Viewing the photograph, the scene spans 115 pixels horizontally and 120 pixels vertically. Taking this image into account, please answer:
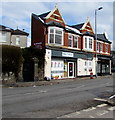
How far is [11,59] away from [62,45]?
8.08 metres

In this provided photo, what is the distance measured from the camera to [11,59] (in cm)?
1961

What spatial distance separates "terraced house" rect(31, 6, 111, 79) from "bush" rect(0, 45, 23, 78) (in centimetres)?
382

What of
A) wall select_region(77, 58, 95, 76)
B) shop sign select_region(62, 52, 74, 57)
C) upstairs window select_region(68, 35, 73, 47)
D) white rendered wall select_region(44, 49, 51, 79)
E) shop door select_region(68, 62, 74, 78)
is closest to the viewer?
white rendered wall select_region(44, 49, 51, 79)

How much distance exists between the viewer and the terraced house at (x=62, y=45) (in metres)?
23.5

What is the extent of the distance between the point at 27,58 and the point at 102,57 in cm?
1677

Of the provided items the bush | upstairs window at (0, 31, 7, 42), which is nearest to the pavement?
the bush

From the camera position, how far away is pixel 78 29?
3070 centimetres

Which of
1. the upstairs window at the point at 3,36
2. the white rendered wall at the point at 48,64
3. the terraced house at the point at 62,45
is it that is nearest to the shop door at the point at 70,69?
the terraced house at the point at 62,45

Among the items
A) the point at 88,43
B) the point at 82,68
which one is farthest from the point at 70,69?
the point at 88,43

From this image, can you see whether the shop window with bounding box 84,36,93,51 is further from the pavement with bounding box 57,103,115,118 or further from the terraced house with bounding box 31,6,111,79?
the pavement with bounding box 57,103,115,118

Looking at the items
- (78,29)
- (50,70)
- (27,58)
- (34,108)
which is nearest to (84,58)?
(78,29)

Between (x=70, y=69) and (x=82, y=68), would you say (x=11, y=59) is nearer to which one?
(x=70, y=69)

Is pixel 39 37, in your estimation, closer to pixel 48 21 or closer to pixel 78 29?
pixel 48 21

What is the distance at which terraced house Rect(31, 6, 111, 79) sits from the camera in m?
23.5
